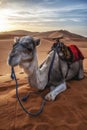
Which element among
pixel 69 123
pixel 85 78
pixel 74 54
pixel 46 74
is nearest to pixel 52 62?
pixel 46 74

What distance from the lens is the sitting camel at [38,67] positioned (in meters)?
5.51

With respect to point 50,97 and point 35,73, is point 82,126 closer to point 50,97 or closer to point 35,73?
point 50,97

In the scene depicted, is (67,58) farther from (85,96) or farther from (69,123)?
(69,123)

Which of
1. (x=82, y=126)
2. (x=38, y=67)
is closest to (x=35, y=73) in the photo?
(x=38, y=67)

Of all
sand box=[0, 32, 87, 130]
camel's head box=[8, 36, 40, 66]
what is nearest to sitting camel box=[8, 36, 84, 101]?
camel's head box=[8, 36, 40, 66]

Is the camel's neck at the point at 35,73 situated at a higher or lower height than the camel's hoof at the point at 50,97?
higher

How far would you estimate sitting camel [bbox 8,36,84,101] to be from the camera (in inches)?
217

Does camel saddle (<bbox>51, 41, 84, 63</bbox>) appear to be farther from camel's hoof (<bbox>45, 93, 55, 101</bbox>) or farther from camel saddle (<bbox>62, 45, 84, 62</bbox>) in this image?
camel's hoof (<bbox>45, 93, 55, 101</bbox>)

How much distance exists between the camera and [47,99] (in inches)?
233

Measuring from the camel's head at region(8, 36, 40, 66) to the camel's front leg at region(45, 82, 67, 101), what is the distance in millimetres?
859

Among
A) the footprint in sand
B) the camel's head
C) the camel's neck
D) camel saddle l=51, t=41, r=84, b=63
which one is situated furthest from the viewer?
camel saddle l=51, t=41, r=84, b=63

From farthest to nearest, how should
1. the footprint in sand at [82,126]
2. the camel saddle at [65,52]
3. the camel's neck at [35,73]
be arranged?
1. the camel saddle at [65,52]
2. the camel's neck at [35,73]
3. the footprint in sand at [82,126]

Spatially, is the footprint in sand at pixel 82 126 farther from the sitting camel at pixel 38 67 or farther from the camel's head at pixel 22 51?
the camel's head at pixel 22 51

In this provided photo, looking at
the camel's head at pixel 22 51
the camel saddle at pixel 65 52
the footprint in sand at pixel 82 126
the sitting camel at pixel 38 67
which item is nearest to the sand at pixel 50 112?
the footprint in sand at pixel 82 126
